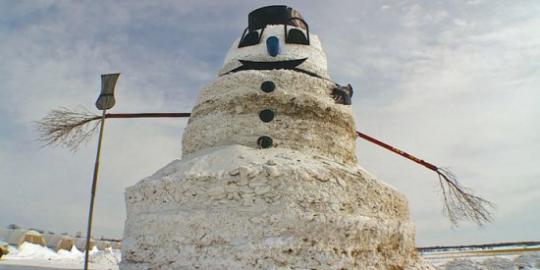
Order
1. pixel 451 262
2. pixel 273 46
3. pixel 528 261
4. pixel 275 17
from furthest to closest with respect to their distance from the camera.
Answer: pixel 528 261, pixel 451 262, pixel 275 17, pixel 273 46

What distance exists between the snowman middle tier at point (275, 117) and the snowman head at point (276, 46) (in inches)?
15.6

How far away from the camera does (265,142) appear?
6.55m

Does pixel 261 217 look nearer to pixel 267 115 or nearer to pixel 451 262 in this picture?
pixel 267 115

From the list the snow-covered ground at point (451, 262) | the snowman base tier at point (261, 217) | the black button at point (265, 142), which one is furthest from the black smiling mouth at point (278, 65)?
the snow-covered ground at point (451, 262)

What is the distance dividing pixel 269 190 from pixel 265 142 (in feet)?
3.78

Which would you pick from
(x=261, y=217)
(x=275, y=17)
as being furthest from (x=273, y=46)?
(x=261, y=217)

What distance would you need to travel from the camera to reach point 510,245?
1862 cm

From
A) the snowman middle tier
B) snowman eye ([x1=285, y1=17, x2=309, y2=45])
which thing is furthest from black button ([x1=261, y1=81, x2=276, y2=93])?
snowman eye ([x1=285, y1=17, x2=309, y2=45])

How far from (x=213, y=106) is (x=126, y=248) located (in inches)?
107

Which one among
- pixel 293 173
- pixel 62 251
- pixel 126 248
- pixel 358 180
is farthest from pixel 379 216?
pixel 62 251

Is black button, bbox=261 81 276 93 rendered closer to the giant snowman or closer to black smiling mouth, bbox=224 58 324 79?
the giant snowman

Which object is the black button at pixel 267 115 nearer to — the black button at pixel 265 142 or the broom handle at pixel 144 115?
the black button at pixel 265 142

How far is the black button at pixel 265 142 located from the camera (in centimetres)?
654

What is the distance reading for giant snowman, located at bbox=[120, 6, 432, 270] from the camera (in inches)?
211
